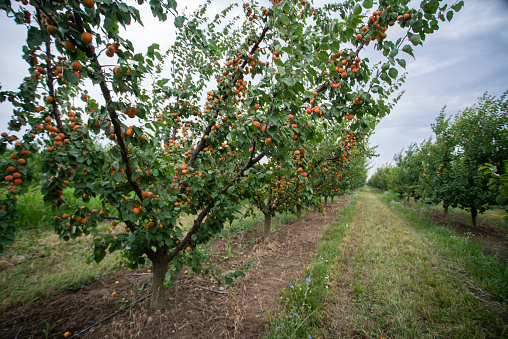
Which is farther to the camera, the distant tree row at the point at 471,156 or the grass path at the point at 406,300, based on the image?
the distant tree row at the point at 471,156

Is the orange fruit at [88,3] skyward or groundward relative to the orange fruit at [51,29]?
skyward

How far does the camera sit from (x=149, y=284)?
3.07 meters

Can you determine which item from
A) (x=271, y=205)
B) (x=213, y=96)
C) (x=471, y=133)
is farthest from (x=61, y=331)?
(x=471, y=133)

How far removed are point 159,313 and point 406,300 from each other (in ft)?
12.0

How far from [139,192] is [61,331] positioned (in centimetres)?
197

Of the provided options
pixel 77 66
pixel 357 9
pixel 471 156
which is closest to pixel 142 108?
pixel 77 66

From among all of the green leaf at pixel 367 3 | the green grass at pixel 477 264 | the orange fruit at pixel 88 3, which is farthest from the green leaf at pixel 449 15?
the green grass at pixel 477 264

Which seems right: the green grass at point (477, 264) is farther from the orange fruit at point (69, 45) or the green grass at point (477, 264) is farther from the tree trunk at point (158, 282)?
the orange fruit at point (69, 45)

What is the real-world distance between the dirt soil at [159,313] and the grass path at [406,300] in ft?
3.03

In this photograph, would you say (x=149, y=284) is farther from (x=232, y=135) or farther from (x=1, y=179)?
(x=232, y=135)

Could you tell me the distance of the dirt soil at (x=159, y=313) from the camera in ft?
7.38

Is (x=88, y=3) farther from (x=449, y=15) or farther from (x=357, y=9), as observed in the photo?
(x=449, y=15)

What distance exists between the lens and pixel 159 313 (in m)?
2.48

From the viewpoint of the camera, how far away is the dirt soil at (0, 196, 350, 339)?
2.25m
